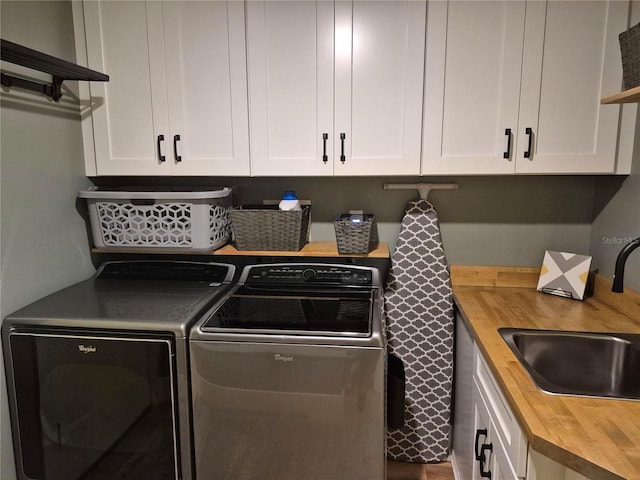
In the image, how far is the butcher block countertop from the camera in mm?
906

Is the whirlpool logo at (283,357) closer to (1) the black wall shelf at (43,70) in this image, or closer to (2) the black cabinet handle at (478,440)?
(2) the black cabinet handle at (478,440)

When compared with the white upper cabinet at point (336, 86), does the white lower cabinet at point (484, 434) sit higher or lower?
lower

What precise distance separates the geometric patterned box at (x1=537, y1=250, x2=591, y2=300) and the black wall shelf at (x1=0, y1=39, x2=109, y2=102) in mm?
2054

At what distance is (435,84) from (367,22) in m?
0.36

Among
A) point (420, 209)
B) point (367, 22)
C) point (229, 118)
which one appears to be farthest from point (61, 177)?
point (420, 209)

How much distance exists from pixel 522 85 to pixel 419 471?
5.78ft

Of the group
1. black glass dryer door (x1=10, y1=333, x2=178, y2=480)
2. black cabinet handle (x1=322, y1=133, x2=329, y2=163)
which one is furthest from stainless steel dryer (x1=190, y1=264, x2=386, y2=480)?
black cabinet handle (x1=322, y1=133, x2=329, y2=163)

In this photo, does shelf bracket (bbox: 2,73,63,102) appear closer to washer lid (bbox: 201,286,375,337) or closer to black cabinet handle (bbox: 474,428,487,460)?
washer lid (bbox: 201,286,375,337)

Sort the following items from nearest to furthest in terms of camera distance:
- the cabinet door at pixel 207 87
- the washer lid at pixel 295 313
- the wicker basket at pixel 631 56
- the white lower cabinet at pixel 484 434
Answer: the white lower cabinet at pixel 484 434 < the wicker basket at pixel 631 56 < the washer lid at pixel 295 313 < the cabinet door at pixel 207 87

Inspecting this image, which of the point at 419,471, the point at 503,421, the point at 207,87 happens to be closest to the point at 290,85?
the point at 207,87

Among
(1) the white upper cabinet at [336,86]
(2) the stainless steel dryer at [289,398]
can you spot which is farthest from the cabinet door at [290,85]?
(2) the stainless steel dryer at [289,398]

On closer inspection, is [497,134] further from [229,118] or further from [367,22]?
[229,118]

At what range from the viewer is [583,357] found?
1471 millimetres

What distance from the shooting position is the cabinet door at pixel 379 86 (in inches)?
66.1
